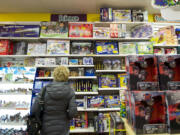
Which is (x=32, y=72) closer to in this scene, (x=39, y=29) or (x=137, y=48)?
→ (x=39, y=29)

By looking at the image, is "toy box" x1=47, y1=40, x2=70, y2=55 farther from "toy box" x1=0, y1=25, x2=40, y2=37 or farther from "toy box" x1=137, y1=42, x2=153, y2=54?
"toy box" x1=137, y1=42, x2=153, y2=54

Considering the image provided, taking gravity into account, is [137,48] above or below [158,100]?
above

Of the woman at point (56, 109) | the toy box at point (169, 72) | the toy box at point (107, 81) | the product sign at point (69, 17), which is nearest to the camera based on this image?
the toy box at point (169, 72)

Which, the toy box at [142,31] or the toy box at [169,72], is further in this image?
the toy box at [142,31]

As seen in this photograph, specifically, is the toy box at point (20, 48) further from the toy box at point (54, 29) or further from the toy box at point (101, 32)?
the toy box at point (101, 32)

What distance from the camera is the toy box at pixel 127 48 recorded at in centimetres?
316

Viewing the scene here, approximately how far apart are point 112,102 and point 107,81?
0.53 m

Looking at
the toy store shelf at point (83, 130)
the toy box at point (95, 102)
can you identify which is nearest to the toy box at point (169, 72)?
the toy box at point (95, 102)

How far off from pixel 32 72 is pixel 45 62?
1.33ft

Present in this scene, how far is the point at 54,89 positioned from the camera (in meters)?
1.72

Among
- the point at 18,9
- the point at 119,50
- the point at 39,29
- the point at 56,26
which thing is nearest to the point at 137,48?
the point at 119,50

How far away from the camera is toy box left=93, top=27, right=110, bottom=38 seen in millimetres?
3197

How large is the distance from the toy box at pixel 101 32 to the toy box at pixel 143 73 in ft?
6.83

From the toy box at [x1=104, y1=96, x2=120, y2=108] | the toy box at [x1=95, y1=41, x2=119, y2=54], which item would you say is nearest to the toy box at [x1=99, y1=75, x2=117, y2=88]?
the toy box at [x1=104, y1=96, x2=120, y2=108]
